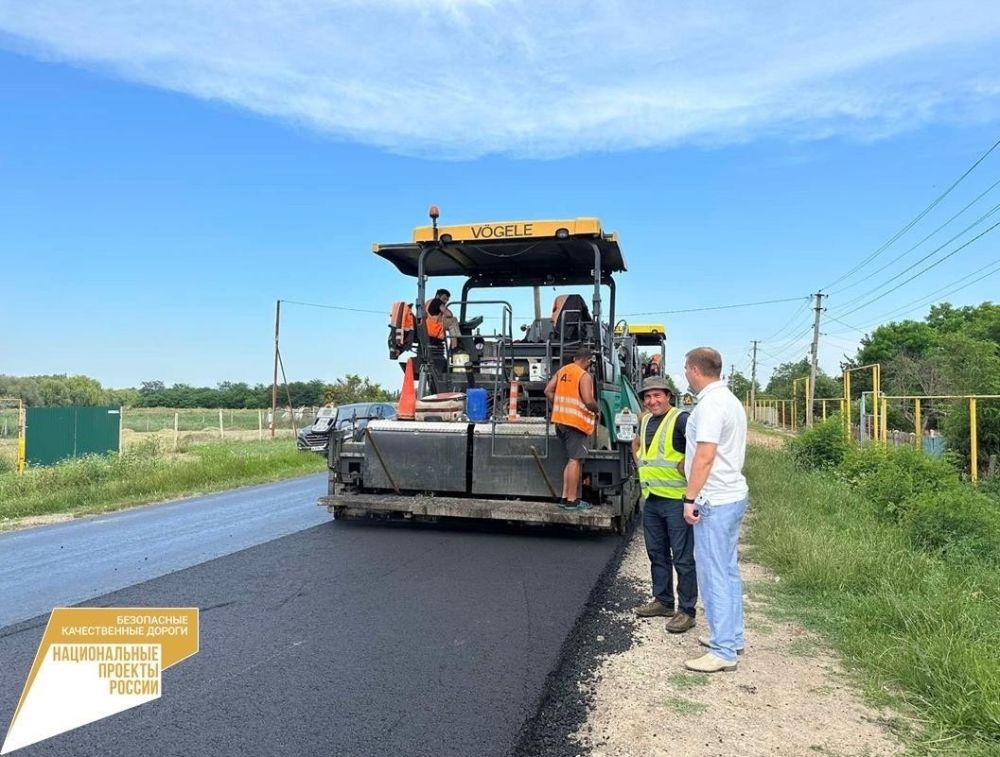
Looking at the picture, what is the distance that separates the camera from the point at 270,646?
4.07 meters

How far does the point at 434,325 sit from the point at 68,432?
12.2 meters

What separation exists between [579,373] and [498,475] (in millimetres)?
1260

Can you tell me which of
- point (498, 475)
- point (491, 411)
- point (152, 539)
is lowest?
point (152, 539)

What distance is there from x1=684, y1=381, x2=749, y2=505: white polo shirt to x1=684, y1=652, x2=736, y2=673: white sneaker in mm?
800

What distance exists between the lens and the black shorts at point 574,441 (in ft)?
21.6

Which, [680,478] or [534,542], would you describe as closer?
[680,478]

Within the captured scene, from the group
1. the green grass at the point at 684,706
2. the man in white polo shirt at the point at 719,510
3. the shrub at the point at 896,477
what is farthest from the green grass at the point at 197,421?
the green grass at the point at 684,706

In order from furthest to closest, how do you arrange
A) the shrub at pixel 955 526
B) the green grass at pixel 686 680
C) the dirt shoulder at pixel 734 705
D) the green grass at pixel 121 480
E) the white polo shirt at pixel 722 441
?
the green grass at pixel 121 480 → the shrub at pixel 955 526 → the white polo shirt at pixel 722 441 → the green grass at pixel 686 680 → the dirt shoulder at pixel 734 705

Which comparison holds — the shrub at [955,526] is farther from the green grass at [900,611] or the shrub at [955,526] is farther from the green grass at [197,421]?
the green grass at [197,421]

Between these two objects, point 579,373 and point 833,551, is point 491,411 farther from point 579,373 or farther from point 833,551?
point 833,551

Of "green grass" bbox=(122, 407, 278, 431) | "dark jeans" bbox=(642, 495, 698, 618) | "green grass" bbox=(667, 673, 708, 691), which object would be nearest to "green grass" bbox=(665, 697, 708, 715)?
"green grass" bbox=(667, 673, 708, 691)

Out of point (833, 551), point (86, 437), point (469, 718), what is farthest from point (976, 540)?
point (86, 437)

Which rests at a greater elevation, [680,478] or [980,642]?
[680,478]

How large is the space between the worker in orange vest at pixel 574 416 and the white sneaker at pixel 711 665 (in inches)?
113
